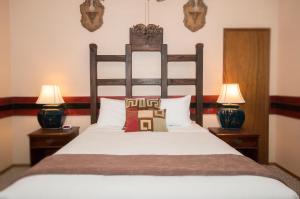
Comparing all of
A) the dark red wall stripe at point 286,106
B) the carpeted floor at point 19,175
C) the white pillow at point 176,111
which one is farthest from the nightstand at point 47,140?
the dark red wall stripe at point 286,106

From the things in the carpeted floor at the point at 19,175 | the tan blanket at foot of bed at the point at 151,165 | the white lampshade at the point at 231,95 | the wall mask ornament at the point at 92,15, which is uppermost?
the wall mask ornament at the point at 92,15

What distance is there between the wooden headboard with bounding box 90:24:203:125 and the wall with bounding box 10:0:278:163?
0.38 feet

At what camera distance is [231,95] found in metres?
3.54

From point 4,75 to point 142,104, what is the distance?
186cm

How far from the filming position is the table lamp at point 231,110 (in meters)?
3.50

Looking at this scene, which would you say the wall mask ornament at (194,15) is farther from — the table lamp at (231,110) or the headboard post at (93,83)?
the headboard post at (93,83)

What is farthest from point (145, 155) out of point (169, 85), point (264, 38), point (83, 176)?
point (264, 38)

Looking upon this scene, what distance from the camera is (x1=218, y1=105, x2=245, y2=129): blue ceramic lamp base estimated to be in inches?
138

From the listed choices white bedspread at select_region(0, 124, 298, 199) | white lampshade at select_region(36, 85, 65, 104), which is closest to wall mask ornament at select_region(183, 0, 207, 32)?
white lampshade at select_region(36, 85, 65, 104)

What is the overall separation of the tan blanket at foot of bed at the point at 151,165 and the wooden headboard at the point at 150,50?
1.73m

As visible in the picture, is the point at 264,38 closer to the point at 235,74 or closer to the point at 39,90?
the point at 235,74

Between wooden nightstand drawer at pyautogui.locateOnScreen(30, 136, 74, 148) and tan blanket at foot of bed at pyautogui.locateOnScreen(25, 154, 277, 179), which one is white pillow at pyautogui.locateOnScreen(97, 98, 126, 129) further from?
tan blanket at foot of bed at pyautogui.locateOnScreen(25, 154, 277, 179)

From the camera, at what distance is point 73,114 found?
3873 millimetres

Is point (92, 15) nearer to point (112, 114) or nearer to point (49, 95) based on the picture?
point (49, 95)
